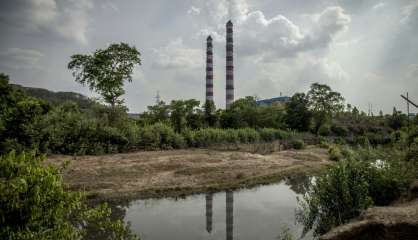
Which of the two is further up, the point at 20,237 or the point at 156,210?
the point at 20,237

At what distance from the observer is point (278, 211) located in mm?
9633

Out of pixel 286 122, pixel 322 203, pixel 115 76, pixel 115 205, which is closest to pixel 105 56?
pixel 115 76

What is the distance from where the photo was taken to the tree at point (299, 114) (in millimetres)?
42031

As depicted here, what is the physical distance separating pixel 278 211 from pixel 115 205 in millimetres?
5353

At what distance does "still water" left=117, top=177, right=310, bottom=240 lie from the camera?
7477 millimetres

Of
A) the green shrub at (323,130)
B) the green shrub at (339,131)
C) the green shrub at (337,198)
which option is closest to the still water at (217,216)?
the green shrub at (337,198)

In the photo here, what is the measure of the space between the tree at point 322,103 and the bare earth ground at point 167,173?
83.7ft

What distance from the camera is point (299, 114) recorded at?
42.2 metres

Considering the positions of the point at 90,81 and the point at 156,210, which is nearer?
the point at 156,210

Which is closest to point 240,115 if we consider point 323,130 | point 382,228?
point 323,130

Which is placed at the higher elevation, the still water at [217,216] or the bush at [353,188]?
the bush at [353,188]

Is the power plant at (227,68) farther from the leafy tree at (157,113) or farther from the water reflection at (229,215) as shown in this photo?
the water reflection at (229,215)

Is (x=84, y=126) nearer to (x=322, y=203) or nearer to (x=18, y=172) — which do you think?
(x=322, y=203)

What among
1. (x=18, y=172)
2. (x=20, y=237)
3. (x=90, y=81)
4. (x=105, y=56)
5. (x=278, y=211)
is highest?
(x=105, y=56)
